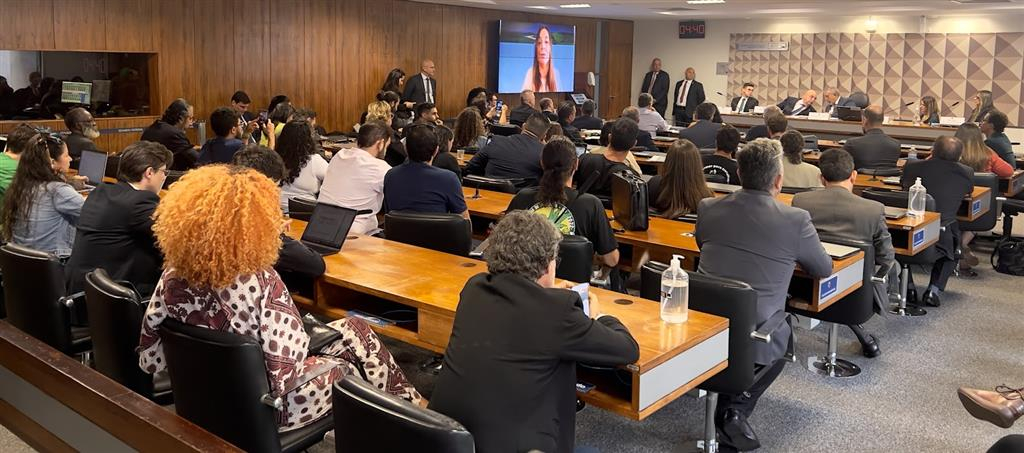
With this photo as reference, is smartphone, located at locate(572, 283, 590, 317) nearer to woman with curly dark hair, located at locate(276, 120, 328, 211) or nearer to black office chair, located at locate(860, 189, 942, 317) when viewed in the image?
woman with curly dark hair, located at locate(276, 120, 328, 211)

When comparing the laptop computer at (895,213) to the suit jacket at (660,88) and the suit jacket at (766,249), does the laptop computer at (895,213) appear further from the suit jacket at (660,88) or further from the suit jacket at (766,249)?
the suit jacket at (660,88)

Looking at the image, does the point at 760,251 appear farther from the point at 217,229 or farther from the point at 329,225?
the point at 217,229

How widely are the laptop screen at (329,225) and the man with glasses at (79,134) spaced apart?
3673 mm

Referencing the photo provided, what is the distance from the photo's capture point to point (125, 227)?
3791 mm

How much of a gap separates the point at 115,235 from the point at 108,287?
83cm

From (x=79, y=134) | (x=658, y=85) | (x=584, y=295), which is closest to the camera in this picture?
(x=584, y=295)

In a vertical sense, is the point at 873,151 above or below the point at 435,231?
above

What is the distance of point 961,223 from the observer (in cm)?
654

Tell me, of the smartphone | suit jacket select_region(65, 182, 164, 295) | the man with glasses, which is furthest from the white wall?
suit jacket select_region(65, 182, 164, 295)

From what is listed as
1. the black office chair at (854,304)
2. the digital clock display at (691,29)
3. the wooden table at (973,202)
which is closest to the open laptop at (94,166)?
the black office chair at (854,304)

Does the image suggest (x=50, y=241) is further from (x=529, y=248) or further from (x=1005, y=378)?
(x=1005, y=378)

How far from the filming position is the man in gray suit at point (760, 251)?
144 inches

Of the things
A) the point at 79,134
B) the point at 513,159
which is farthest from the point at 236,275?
the point at 79,134

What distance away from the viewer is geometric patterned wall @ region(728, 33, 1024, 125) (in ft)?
47.3
